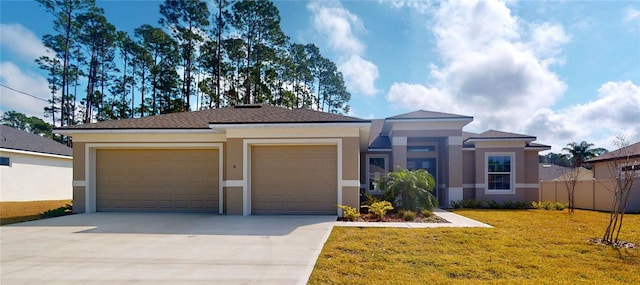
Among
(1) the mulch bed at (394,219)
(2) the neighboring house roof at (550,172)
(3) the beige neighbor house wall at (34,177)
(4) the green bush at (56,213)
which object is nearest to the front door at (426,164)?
(1) the mulch bed at (394,219)

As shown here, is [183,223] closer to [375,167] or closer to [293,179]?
[293,179]

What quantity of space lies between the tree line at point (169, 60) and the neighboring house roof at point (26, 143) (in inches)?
322

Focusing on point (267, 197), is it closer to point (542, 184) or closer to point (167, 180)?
point (167, 180)

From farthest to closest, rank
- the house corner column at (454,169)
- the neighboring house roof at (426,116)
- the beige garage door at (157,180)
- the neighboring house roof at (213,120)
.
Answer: the house corner column at (454,169) → the neighboring house roof at (426,116) → the beige garage door at (157,180) → the neighboring house roof at (213,120)

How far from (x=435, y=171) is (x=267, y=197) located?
895cm

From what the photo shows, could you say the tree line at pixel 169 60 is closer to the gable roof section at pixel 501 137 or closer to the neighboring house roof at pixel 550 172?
the gable roof section at pixel 501 137

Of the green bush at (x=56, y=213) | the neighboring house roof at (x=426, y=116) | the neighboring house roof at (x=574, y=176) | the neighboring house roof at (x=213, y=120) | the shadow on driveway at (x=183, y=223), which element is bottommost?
the green bush at (x=56, y=213)

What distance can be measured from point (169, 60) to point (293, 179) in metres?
21.2

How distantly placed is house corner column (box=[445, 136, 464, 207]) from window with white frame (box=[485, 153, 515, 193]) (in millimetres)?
1945

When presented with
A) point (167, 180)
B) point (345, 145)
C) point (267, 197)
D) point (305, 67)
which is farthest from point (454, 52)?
point (305, 67)

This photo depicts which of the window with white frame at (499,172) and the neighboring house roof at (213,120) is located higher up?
the neighboring house roof at (213,120)

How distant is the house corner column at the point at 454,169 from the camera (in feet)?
45.7

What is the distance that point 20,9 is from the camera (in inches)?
589

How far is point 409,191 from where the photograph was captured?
408 inches
